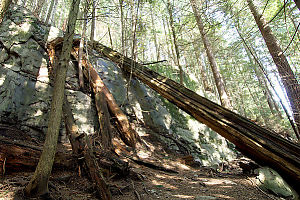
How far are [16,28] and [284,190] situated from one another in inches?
328

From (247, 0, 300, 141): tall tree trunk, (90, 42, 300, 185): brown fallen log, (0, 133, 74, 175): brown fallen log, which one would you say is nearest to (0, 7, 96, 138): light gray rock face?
(0, 133, 74, 175): brown fallen log

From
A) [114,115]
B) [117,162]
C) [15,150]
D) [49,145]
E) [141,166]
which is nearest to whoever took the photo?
[49,145]

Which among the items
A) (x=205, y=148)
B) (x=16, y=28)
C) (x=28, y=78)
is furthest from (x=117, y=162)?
(x=16, y=28)

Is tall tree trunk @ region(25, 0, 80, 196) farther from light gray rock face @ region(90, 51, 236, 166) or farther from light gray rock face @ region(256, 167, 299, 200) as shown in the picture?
light gray rock face @ region(256, 167, 299, 200)

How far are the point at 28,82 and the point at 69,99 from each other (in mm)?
1187

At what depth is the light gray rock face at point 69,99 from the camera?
14.2 feet

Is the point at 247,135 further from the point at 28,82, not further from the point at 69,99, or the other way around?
the point at 28,82

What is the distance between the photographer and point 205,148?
21.1ft

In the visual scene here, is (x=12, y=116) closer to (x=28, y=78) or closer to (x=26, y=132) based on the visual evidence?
(x=26, y=132)

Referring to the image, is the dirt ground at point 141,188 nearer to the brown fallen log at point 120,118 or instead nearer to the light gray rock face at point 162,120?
the brown fallen log at point 120,118

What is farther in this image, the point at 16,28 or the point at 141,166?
the point at 16,28

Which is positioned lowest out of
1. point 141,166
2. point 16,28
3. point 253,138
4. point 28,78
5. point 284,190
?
point 284,190

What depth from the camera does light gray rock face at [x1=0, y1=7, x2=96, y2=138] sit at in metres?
4.21

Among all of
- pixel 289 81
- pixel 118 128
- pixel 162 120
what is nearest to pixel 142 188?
pixel 118 128
